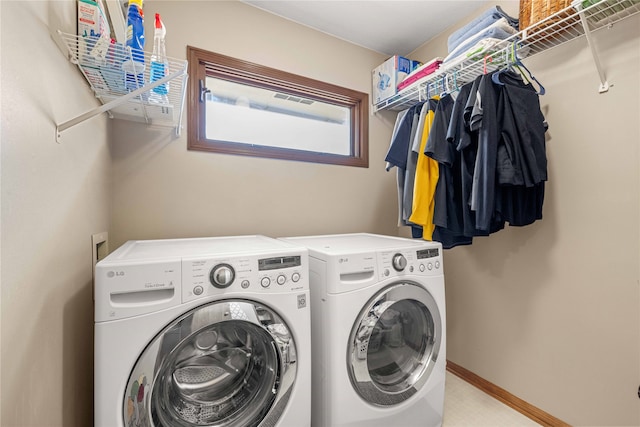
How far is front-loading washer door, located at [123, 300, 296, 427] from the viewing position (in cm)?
89

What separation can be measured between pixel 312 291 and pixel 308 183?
0.95 metres

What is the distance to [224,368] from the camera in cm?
107

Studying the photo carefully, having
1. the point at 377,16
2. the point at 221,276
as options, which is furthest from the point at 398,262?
the point at 377,16

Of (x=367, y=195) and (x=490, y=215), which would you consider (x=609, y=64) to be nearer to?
(x=490, y=215)

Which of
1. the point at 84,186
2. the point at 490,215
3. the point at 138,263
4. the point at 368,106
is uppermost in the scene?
the point at 368,106

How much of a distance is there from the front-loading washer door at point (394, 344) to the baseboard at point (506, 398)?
763 millimetres

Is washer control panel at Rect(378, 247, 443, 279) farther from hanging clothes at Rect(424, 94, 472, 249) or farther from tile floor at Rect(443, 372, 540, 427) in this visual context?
tile floor at Rect(443, 372, 540, 427)

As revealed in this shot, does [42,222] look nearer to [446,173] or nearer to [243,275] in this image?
[243,275]

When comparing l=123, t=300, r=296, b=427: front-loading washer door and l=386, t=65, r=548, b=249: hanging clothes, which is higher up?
l=386, t=65, r=548, b=249: hanging clothes

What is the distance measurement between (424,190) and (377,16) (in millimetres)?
1285

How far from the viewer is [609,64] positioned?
4.18 feet

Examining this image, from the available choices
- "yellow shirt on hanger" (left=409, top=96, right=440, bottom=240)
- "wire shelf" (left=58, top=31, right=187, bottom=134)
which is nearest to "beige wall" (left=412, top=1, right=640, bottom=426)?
"yellow shirt on hanger" (left=409, top=96, right=440, bottom=240)

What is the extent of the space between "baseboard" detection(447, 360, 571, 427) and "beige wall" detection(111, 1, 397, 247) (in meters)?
1.09

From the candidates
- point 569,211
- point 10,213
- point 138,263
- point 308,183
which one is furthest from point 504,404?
point 10,213
